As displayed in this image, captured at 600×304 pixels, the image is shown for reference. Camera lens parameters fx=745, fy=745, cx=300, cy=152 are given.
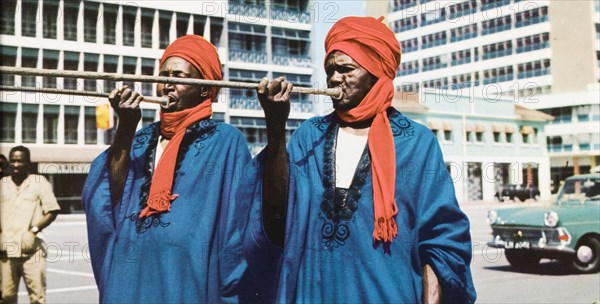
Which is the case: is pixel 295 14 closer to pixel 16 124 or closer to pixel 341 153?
pixel 16 124

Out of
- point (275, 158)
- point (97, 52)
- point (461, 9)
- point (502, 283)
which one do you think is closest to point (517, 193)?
point (461, 9)

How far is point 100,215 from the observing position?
314 centimetres

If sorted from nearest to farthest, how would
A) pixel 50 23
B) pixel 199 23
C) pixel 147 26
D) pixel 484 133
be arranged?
pixel 50 23
pixel 147 26
pixel 199 23
pixel 484 133

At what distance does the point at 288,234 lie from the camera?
2598mm

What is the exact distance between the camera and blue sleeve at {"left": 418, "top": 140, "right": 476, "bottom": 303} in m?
2.57

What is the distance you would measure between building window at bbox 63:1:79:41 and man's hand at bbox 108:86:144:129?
31.7m

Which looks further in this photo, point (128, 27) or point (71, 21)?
point (128, 27)

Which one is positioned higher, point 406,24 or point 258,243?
point 406,24

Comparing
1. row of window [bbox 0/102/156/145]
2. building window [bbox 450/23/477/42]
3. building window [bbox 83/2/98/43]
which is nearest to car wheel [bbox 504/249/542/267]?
row of window [bbox 0/102/156/145]

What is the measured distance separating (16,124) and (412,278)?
3247 cm

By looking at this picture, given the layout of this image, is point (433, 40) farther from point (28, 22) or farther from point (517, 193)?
point (28, 22)

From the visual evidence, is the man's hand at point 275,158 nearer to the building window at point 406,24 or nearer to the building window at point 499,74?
the building window at point 406,24

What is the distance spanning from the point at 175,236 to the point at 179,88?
675 millimetres

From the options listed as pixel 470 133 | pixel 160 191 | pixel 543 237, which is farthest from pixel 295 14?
pixel 160 191
